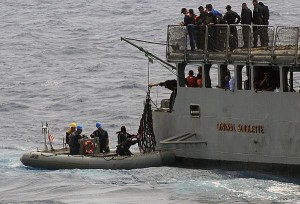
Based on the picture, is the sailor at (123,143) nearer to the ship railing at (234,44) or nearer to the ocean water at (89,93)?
the ocean water at (89,93)

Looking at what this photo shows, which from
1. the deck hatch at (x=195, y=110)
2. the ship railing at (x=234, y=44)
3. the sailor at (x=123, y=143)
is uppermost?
the ship railing at (x=234, y=44)

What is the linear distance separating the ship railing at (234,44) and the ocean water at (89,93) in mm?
4193

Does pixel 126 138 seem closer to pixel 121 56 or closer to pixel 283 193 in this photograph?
pixel 283 193

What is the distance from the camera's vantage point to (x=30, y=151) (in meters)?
52.0

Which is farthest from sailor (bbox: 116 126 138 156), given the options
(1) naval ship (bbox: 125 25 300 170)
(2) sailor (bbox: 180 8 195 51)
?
(2) sailor (bbox: 180 8 195 51)

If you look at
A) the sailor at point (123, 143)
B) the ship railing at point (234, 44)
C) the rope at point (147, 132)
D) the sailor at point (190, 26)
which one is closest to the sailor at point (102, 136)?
the sailor at point (123, 143)

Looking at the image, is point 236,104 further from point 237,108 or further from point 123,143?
point 123,143

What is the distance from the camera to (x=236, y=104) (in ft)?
157

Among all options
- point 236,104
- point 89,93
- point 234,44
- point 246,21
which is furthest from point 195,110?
point 89,93

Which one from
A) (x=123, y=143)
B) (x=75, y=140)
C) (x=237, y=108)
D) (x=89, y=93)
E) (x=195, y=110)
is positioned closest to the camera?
(x=237, y=108)

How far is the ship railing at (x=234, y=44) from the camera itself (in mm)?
46656

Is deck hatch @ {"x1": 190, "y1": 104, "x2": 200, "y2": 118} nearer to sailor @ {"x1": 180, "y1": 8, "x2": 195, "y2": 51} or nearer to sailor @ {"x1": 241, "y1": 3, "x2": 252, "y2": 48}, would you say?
sailor @ {"x1": 180, "y1": 8, "x2": 195, "y2": 51}

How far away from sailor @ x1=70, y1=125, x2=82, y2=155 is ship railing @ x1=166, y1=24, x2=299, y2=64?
4506 mm

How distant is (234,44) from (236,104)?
→ 2.22 m
